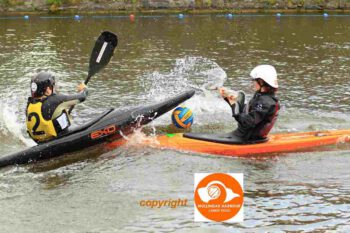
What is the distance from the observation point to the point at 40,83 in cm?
591

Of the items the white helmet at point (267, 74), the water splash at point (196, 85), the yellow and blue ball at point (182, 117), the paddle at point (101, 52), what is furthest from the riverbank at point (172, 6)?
the white helmet at point (267, 74)

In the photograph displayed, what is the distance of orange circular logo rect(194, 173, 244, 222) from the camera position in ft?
15.8

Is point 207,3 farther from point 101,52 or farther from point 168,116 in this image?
point 101,52

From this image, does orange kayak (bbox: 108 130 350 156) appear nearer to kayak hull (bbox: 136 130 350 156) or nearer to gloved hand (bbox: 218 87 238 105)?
kayak hull (bbox: 136 130 350 156)

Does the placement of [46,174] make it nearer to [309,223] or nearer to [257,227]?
[257,227]

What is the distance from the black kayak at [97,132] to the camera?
612 cm

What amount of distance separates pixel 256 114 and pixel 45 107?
2.67 meters

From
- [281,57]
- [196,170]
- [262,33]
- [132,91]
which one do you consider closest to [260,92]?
[196,170]

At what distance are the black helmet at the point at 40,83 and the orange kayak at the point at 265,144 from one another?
4.35ft

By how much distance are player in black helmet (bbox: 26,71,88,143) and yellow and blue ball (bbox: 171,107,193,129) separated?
4.98 feet

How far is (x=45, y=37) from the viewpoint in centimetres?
1480

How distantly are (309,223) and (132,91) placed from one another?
5.70 meters

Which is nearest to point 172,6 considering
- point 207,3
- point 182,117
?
point 207,3

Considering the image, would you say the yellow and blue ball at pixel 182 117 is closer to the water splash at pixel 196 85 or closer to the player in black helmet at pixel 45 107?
the water splash at pixel 196 85
